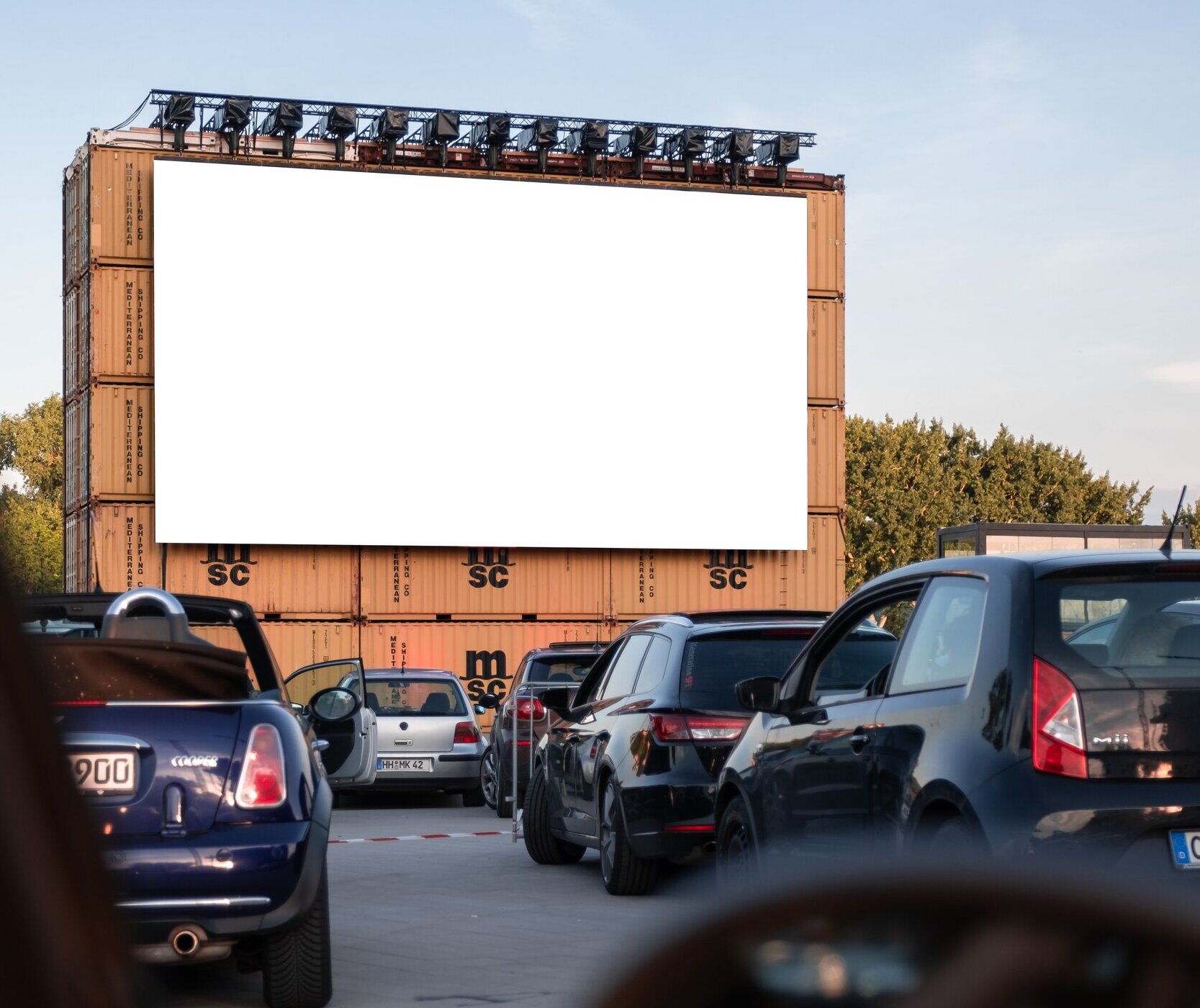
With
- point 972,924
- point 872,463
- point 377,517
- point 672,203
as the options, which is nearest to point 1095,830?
point 972,924

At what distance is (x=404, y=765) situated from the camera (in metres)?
18.5

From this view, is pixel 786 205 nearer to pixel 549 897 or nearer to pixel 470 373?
pixel 470 373

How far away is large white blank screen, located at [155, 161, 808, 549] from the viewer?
3578 centimetres

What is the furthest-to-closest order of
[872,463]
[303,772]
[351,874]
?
[872,463]
[351,874]
[303,772]

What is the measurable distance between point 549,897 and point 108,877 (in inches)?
358

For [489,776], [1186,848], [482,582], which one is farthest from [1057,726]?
[482,582]

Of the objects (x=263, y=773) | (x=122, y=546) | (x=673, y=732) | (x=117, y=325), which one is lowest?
(x=673, y=732)

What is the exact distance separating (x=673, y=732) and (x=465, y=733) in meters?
10.0

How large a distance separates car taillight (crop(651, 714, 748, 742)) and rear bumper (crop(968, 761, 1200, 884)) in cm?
412

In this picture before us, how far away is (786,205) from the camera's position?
39.2 metres

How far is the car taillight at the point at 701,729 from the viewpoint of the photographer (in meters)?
8.95

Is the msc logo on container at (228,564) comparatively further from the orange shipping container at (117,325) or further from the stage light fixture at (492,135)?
the stage light fixture at (492,135)

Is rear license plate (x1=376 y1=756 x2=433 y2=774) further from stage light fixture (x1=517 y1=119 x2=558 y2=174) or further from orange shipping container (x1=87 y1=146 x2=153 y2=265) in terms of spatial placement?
stage light fixture (x1=517 y1=119 x2=558 y2=174)

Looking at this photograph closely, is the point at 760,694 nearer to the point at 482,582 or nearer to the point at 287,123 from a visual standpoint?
the point at 482,582
